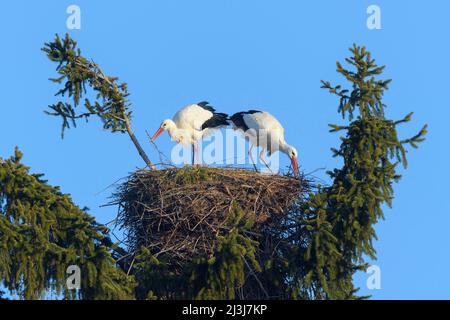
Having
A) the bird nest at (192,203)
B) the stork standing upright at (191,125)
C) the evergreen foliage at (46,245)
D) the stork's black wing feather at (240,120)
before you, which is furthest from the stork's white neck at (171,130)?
the evergreen foliage at (46,245)

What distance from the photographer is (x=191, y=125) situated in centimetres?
2581

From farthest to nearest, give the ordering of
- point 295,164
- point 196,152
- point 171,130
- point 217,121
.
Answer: point 217,121
point 196,152
point 171,130
point 295,164

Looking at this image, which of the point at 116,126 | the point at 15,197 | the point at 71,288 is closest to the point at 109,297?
the point at 71,288

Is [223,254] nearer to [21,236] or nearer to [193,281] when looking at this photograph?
[193,281]

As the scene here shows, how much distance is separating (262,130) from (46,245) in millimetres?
5923

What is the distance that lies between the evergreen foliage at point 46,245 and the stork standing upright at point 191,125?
169 inches

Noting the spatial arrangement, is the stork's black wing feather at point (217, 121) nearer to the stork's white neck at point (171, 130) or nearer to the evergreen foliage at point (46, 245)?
the stork's white neck at point (171, 130)

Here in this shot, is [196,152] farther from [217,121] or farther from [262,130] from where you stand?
[262,130]

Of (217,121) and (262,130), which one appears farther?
(217,121)

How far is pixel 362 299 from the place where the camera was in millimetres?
20031

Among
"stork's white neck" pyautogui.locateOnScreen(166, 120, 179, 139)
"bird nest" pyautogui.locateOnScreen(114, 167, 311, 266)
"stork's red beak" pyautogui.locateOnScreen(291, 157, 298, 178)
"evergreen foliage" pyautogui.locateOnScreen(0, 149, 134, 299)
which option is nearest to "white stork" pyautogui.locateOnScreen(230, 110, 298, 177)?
"stork's red beak" pyautogui.locateOnScreen(291, 157, 298, 178)

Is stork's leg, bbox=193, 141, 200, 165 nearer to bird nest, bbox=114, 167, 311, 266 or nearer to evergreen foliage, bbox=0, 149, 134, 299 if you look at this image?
bird nest, bbox=114, 167, 311, 266

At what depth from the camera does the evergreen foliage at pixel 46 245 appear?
20.8m

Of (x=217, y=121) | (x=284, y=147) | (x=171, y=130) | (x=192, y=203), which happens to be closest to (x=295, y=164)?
(x=284, y=147)
